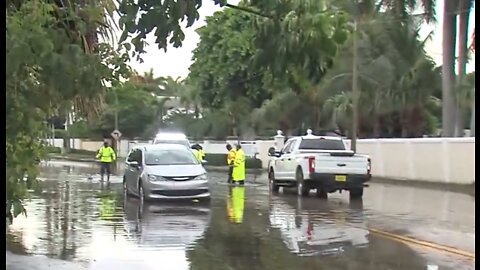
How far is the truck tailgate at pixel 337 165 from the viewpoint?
73.2 ft

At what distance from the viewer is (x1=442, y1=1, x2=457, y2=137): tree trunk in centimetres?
3157

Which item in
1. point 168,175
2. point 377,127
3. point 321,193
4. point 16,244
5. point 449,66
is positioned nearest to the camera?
point 16,244

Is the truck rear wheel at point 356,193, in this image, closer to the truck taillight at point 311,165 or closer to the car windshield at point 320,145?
the truck taillight at point 311,165

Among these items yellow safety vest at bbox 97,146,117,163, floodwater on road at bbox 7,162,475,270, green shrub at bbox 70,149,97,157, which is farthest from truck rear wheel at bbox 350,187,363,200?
green shrub at bbox 70,149,97,157

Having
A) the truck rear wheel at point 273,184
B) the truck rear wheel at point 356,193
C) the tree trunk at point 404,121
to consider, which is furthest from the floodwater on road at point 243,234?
the tree trunk at point 404,121

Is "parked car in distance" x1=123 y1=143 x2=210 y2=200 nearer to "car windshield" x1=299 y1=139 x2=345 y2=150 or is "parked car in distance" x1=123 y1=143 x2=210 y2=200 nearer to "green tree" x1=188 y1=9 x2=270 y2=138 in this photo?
"car windshield" x1=299 y1=139 x2=345 y2=150

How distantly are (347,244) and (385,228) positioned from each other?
7.79ft

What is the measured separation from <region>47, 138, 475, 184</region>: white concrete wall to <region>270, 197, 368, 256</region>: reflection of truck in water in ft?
33.8

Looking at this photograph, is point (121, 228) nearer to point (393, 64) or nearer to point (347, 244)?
point (347, 244)

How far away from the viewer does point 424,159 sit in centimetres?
2978

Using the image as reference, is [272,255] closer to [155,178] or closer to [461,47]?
[155,178]

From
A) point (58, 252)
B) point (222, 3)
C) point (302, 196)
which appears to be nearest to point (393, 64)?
point (302, 196)

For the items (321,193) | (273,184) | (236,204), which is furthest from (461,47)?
(236,204)

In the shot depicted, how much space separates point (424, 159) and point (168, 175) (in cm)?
1366
